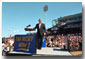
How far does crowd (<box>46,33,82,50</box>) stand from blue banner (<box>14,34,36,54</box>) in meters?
0.70

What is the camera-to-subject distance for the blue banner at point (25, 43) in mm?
7273

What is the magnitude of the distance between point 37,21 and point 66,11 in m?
1.27

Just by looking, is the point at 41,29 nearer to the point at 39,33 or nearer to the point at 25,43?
the point at 39,33

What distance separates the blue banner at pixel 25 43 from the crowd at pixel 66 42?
70cm

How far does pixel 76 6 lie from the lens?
734 centimetres

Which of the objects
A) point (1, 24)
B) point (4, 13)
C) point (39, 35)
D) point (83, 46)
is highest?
point (4, 13)

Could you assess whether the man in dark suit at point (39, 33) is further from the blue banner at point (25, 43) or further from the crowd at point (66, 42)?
the crowd at point (66, 42)

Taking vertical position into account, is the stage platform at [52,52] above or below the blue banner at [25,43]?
below

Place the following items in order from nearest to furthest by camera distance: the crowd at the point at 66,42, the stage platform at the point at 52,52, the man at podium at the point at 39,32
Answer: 1. the stage platform at the point at 52,52
2. the man at podium at the point at 39,32
3. the crowd at the point at 66,42

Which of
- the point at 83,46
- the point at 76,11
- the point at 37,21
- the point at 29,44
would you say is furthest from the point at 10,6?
the point at 83,46

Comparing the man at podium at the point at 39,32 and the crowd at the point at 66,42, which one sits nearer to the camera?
the man at podium at the point at 39,32

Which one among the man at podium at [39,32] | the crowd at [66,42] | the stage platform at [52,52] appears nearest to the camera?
the stage platform at [52,52]

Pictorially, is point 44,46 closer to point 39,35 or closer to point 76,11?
point 39,35

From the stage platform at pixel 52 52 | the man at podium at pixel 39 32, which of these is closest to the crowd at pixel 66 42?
the stage platform at pixel 52 52
